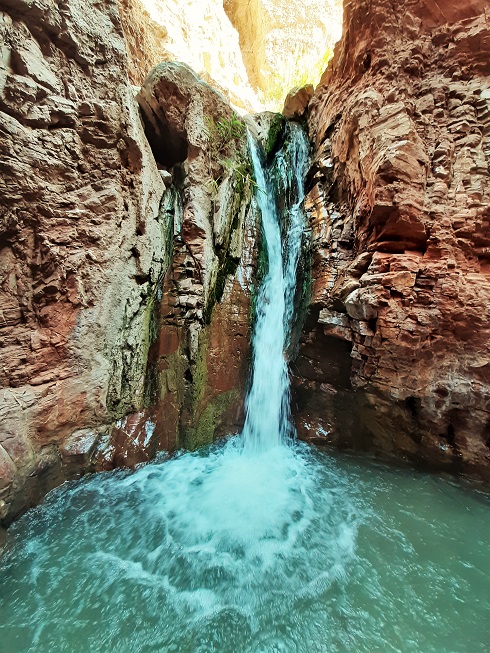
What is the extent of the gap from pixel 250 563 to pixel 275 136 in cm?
753

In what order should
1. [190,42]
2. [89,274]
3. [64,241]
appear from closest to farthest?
1. [64,241]
2. [89,274]
3. [190,42]

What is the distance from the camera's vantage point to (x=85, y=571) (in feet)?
7.54

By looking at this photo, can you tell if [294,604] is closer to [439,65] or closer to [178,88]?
[439,65]

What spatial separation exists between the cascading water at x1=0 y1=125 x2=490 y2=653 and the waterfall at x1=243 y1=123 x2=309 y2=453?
681mm

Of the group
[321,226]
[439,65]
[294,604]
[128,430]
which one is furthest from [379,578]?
[439,65]

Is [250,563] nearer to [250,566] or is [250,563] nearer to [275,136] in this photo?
[250,566]

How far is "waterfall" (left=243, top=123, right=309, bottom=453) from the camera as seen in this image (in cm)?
447

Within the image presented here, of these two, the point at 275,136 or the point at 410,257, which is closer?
→ the point at 410,257

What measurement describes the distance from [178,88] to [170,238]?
2.59m

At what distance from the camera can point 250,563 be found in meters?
2.42

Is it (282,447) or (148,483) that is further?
(282,447)

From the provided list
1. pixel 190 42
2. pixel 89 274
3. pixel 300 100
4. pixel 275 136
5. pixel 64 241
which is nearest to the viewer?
pixel 64 241

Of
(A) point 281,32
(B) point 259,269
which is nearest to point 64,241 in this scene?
(B) point 259,269

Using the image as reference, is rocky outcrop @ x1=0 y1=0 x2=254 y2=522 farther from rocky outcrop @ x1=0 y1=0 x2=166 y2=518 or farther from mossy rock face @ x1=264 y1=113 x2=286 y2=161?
mossy rock face @ x1=264 y1=113 x2=286 y2=161
